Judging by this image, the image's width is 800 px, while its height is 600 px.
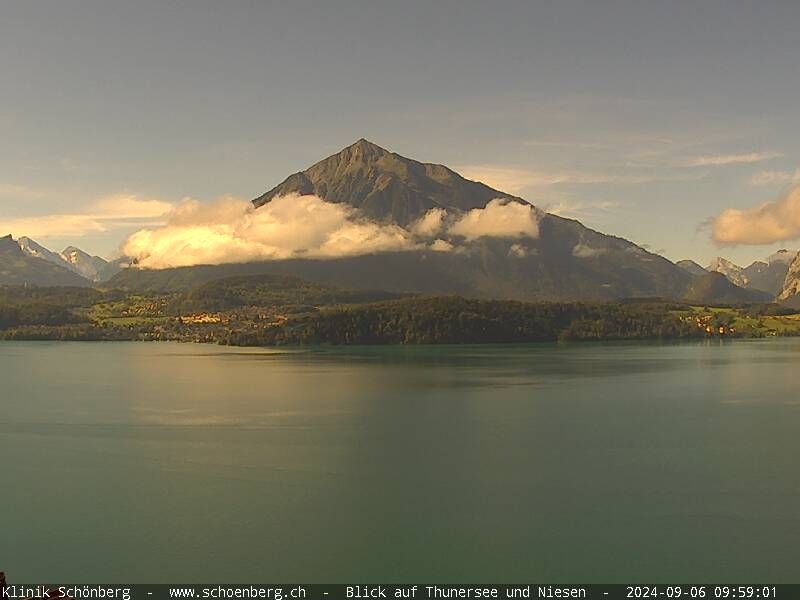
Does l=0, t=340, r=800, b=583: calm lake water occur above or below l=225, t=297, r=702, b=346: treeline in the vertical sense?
below

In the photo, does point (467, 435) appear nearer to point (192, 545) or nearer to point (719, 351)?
point (192, 545)

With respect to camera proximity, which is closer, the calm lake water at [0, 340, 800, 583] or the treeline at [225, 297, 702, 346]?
the calm lake water at [0, 340, 800, 583]

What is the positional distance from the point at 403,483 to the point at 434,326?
13674cm

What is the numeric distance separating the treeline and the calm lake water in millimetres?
89108

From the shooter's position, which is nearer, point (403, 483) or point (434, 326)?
Result: point (403, 483)

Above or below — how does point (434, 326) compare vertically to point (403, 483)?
above

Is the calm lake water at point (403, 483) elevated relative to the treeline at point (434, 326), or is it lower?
lower

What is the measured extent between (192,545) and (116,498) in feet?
31.4

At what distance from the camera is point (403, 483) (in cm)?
4066

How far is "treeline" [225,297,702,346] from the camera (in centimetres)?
17750

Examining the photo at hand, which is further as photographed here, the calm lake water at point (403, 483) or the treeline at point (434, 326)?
the treeline at point (434, 326)

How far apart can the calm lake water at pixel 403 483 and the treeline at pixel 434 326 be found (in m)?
89.1

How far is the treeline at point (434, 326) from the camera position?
177500 millimetres

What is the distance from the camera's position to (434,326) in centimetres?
17712
